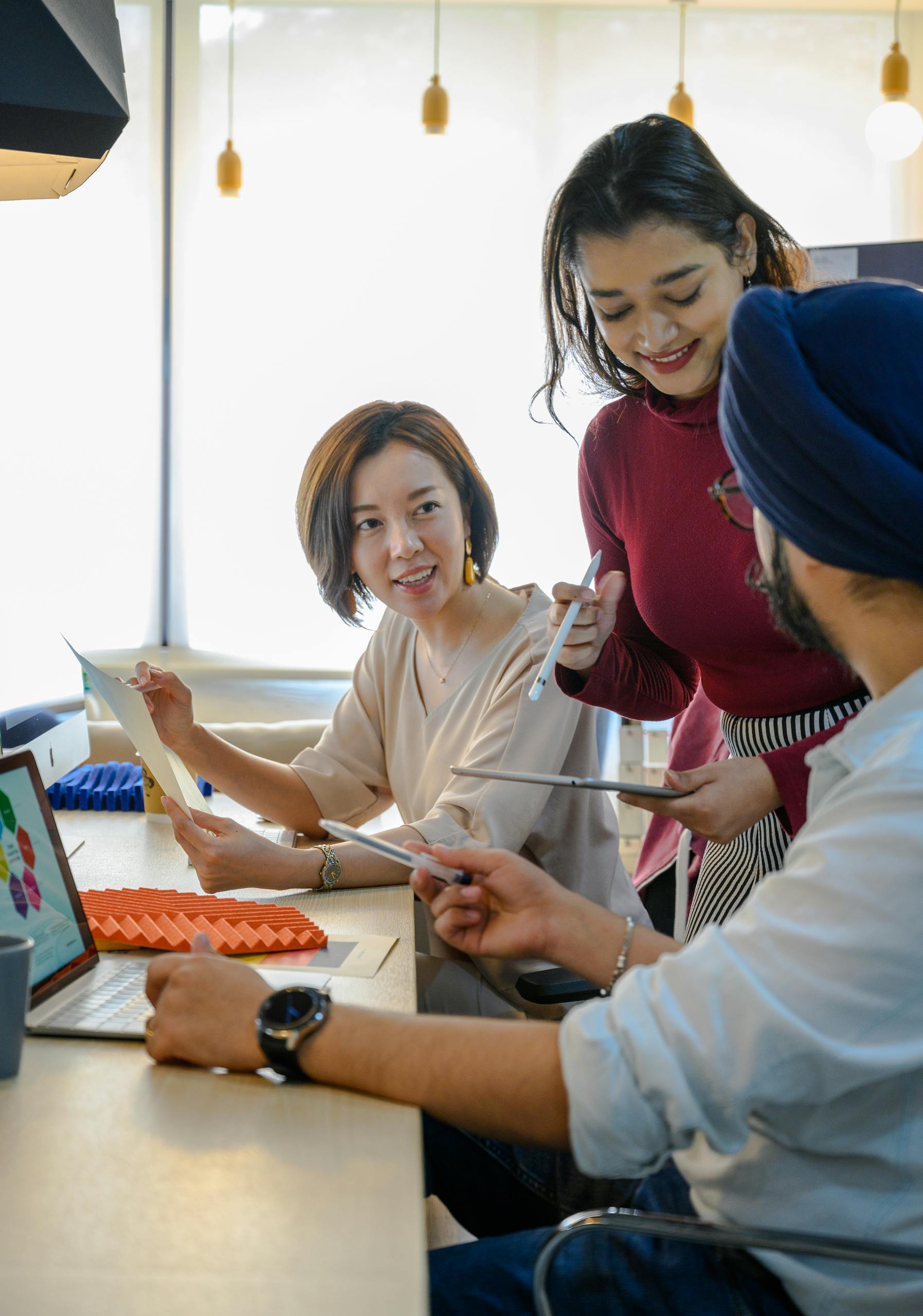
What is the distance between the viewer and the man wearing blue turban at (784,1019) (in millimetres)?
711

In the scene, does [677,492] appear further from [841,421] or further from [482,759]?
[841,421]

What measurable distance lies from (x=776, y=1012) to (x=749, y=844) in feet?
2.85

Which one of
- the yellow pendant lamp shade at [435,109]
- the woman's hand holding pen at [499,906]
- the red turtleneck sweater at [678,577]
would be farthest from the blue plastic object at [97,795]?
the yellow pendant lamp shade at [435,109]

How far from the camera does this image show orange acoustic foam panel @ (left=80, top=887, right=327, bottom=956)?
1192 mm

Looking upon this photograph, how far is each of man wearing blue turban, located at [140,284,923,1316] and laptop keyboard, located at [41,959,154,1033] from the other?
3.1 inches

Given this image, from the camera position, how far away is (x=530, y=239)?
4.14 meters

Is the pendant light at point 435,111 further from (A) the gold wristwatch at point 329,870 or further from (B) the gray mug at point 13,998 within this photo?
(B) the gray mug at point 13,998

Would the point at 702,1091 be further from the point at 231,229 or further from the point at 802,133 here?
the point at 802,133

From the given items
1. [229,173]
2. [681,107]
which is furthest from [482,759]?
[229,173]

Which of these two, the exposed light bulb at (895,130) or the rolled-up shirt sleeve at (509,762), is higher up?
the exposed light bulb at (895,130)

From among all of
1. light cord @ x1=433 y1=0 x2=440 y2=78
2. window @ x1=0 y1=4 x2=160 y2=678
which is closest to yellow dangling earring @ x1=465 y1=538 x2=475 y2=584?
window @ x1=0 y1=4 x2=160 y2=678

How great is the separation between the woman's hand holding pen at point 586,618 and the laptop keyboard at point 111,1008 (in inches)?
28.4

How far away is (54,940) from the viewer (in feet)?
3.52

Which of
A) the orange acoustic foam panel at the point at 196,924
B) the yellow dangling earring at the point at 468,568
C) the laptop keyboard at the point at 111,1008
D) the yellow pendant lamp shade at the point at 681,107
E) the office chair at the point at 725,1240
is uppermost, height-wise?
the yellow pendant lamp shade at the point at 681,107
